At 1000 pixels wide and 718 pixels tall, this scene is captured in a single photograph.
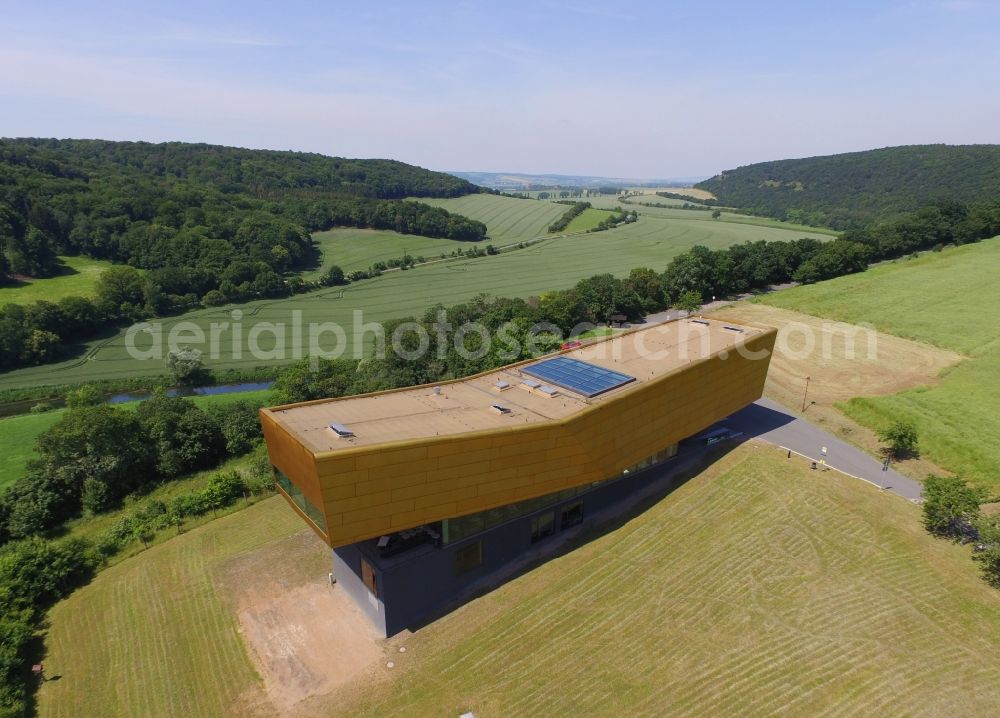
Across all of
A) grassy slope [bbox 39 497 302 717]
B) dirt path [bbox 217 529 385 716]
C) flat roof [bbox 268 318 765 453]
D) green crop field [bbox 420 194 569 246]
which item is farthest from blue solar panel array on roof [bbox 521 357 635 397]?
green crop field [bbox 420 194 569 246]

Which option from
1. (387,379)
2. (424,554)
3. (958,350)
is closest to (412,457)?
(424,554)

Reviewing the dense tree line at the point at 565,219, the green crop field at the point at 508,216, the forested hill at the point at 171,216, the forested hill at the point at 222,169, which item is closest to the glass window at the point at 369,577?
the forested hill at the point at 171,216

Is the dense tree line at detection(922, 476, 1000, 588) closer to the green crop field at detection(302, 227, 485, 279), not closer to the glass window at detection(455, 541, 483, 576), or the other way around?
the glass window at detection(455, 541, 483, 576)

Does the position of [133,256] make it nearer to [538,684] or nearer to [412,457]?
[412,457]

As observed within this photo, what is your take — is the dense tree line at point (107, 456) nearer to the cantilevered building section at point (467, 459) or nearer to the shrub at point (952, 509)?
the cantilevered building section at point (467, 459)

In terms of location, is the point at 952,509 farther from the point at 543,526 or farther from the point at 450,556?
the point at 450,556

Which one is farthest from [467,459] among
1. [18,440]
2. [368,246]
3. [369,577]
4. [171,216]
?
[171,216]

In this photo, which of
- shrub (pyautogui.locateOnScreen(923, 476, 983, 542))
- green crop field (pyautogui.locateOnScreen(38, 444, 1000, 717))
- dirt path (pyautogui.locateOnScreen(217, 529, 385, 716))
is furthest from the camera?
shrub (pyautogui.locateOnScreen(923, 476, 983, 542))
